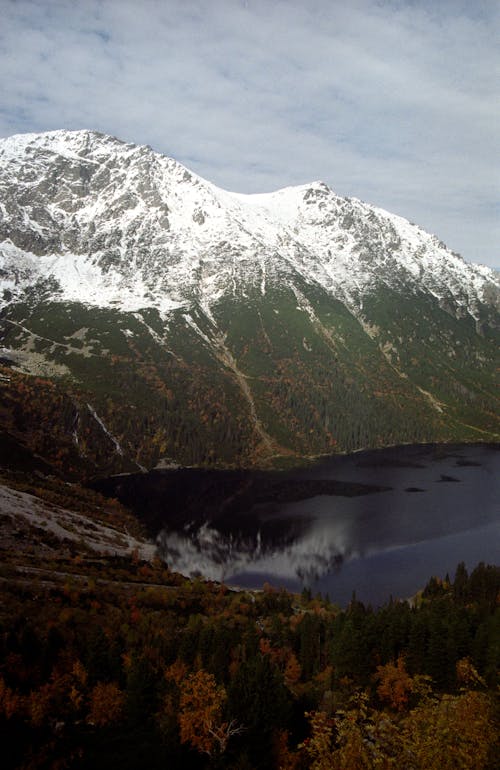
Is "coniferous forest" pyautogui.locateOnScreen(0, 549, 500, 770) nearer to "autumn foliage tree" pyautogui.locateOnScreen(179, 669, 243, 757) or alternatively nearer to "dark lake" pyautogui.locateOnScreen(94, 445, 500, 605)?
"autumn foliage tree" pyautogui.locateOnScreen(179, 669, 243, 757)

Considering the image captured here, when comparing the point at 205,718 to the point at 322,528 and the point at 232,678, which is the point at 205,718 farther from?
the point at 322,528

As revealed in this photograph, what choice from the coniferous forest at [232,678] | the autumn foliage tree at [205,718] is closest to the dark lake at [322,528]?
the coniferous forest at [232,678]

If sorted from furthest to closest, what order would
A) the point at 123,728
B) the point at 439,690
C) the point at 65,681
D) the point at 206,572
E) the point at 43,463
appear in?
the point at 43,463 → the point at 206,572 → the point at 439,690 → the point at 65,681 → the point at 123,728

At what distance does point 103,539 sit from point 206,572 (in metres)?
25.8

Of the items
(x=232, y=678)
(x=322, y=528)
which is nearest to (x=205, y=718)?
(x=232, y=678)

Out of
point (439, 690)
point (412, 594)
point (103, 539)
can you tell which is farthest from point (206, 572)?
point (439, 690)

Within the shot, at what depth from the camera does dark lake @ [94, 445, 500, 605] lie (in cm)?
11750

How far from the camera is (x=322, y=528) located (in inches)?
5812

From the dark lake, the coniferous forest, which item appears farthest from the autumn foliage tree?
the dark lake

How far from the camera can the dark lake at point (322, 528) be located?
117500 mm

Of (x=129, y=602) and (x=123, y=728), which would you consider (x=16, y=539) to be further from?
(x=123, y=728)

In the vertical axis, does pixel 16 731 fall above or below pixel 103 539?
above

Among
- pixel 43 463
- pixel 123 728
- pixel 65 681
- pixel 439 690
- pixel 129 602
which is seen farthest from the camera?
pixel 43 463

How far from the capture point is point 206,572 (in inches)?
4656
